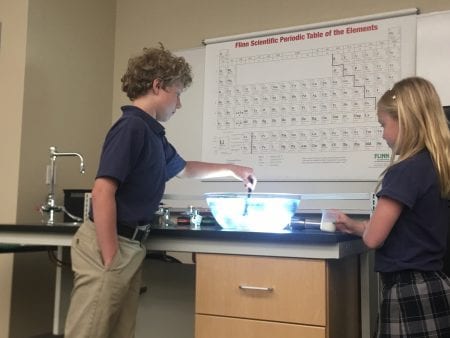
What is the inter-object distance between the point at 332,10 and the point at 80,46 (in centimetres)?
139

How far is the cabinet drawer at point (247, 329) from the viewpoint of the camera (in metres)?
1.29

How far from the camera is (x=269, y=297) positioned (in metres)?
1.34

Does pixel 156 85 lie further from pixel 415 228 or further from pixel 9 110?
pixel 9 110

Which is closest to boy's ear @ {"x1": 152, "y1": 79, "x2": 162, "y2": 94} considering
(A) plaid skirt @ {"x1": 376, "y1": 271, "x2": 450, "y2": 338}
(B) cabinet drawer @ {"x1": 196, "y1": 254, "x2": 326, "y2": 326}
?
(B) cabinet drawer @ {"x1": 196, "y1": 254, "x2": 326, "y2": 326}

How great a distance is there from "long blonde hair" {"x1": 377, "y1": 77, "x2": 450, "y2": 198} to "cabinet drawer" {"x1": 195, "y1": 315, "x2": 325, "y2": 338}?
1.67 feet

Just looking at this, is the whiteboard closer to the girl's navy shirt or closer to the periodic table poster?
the periodic table poster

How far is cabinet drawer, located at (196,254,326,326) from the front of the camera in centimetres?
129

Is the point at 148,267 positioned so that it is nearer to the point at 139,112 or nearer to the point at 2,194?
the point at 2,194

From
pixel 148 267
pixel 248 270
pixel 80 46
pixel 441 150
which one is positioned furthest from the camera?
pixel 80 46

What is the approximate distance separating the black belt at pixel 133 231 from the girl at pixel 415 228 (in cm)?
64

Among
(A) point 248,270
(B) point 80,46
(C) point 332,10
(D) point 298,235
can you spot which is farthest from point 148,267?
(C) point 332,10

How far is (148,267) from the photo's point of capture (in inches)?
89.8

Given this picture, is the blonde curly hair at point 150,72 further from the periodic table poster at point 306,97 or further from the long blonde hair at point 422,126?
the periodic table poster at point 306,97

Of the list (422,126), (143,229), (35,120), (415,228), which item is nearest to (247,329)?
(143,229)
